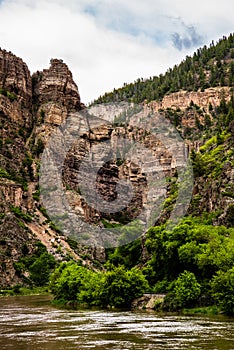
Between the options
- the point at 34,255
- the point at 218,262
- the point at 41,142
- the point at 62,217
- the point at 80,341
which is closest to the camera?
the point at 80,341

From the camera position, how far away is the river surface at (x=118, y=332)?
3156 cm

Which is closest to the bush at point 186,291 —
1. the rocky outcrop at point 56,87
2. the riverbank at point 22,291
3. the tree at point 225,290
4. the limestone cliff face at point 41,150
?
the tree at point 225,290

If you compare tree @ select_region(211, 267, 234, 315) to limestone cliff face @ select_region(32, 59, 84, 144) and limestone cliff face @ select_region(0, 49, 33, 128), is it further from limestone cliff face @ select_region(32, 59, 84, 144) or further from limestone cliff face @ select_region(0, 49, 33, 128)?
limestone cliff face @ select_region(0, 49, 33, 128)

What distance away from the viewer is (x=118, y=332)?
37844mm

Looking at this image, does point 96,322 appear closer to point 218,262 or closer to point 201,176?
point 218,262

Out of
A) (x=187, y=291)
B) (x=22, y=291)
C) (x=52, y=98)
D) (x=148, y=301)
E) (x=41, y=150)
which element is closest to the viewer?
(x=187, y=291)

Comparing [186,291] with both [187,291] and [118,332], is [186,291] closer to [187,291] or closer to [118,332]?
[187,291]

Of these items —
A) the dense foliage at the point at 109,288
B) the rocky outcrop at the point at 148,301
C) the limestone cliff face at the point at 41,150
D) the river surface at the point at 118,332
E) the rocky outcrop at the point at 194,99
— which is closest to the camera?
the river surface at the point at 118,332

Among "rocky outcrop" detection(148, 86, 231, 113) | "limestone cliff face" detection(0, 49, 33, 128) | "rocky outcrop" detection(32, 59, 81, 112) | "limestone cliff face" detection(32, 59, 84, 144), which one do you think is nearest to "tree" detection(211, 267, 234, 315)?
"limestone cliff face" detection(32, 59, 84, 144)

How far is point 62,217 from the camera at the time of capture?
153000mm

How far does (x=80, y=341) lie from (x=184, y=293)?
2345cm

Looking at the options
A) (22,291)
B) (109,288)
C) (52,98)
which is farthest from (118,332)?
(52,98)

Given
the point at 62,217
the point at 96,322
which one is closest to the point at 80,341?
the point at 96,322

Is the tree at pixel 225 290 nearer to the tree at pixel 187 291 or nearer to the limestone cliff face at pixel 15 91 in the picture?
the tree at pixel 187 291
